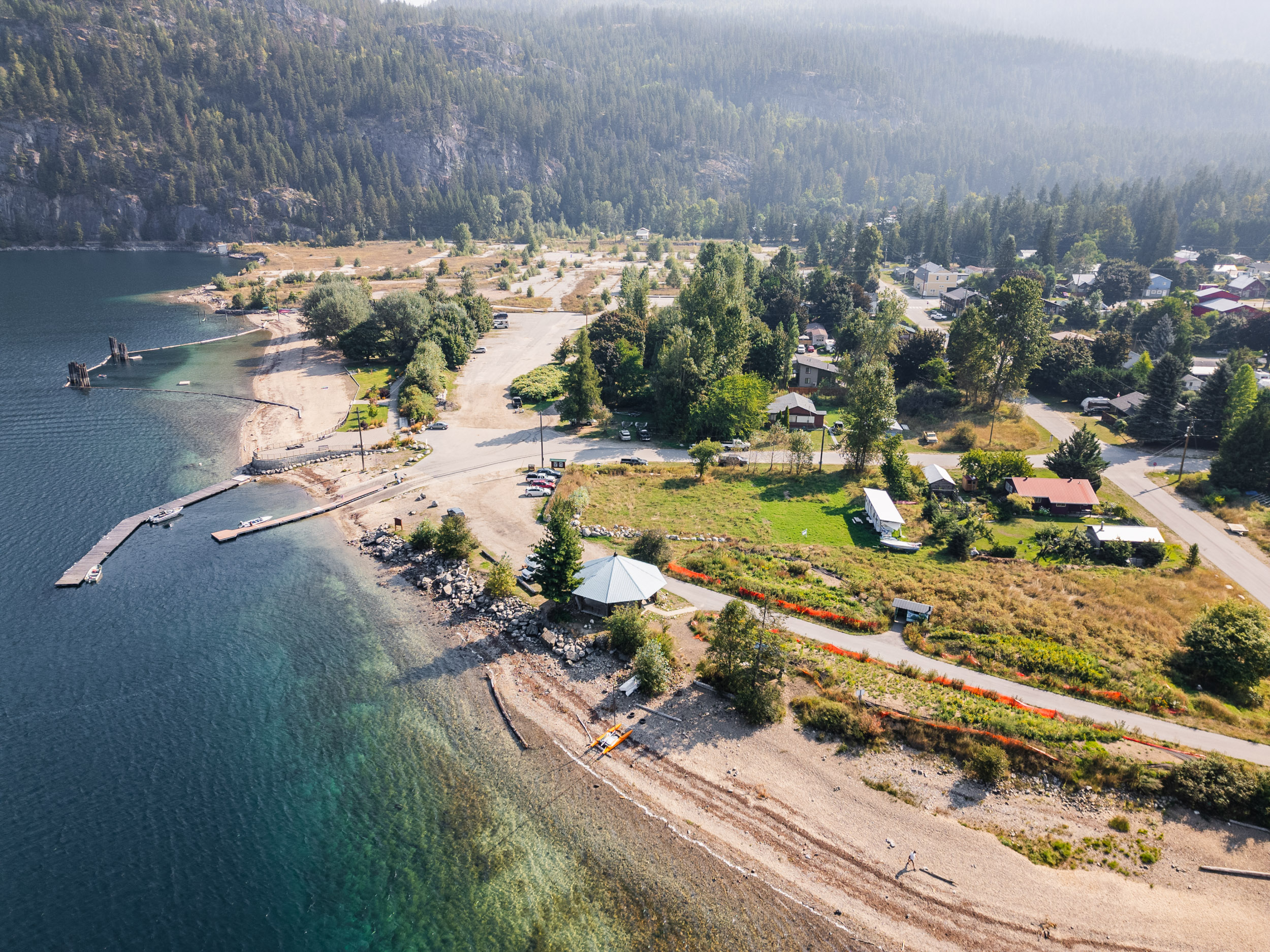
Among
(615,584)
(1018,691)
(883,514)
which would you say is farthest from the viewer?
(883,514)

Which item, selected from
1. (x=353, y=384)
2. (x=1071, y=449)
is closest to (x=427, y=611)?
(x=353, y=384)

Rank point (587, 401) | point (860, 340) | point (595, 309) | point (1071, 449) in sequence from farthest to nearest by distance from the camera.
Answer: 1. point (595, 309)
2. point (860, 340)
3. point (587, 401)
4. point (1071, 449)

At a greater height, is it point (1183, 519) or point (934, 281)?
point (934, 281)

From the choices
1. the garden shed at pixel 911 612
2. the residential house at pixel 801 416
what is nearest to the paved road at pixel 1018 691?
the garden shed at pixel 911 612

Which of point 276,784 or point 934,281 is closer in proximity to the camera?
point 276,784

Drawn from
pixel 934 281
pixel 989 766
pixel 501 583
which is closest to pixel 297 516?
pixel 501 583

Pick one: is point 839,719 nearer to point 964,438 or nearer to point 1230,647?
point 1230,647

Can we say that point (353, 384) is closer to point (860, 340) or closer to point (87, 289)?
point (860, 340)
